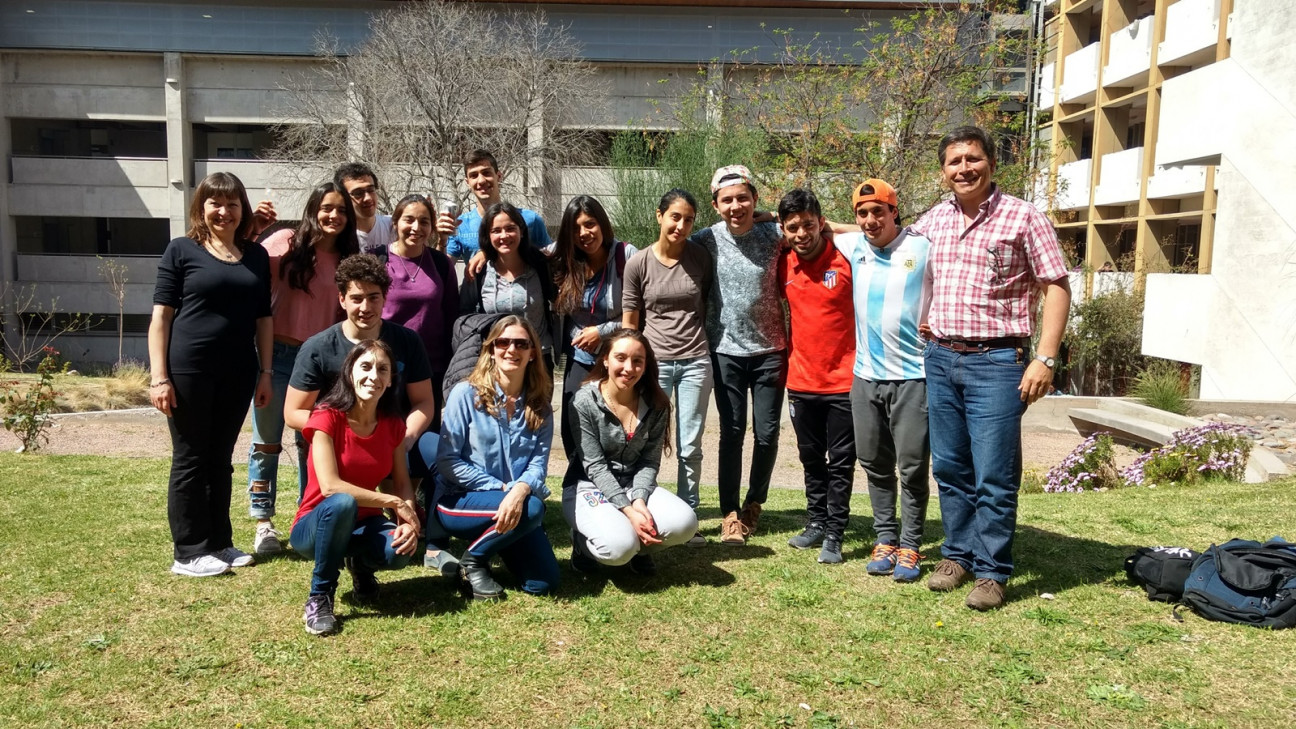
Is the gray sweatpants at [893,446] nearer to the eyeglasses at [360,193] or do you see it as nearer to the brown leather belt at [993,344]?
the brown leather belt at [993,344]

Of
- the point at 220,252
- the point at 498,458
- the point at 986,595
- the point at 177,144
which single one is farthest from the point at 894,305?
the point at 177,144

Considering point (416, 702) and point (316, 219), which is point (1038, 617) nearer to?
point (416, 702)

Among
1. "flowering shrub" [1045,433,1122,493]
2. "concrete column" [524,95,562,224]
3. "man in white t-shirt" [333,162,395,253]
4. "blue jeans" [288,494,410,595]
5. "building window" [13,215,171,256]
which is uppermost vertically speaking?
"concrete column" [524,95,562,224]

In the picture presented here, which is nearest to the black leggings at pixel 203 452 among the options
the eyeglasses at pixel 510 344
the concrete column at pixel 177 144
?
the eyeglasses at pixel 510 344

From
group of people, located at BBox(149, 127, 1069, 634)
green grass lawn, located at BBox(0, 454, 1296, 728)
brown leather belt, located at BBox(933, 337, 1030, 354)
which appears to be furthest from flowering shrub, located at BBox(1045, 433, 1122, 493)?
brown leather belt, located at BBox(933, 337, 1030, 354)

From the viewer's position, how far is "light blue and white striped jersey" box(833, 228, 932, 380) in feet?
15.0

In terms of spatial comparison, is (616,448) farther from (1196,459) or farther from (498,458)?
(1196,459)

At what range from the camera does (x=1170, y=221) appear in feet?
81.5

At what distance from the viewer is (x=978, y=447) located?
4250 mm

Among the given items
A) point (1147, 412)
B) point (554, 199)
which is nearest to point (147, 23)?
point (554, 199)

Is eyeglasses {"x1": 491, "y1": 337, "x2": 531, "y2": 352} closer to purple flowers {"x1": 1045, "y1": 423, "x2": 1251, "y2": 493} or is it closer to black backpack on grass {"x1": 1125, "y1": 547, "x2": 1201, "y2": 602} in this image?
black backpack on grass {"x1": 1125, "y1": 547, "x2": 1201, "y2": 602}

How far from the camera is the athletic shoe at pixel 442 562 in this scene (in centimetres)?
439

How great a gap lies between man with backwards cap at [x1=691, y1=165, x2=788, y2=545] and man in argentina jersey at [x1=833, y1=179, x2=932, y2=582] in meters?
0.57

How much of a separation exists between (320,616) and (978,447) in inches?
111
